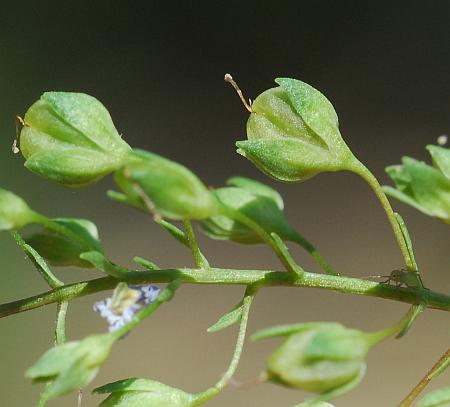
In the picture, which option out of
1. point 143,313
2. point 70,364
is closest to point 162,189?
point 143,313

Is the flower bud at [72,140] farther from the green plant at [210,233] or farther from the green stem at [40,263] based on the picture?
the green stem at [40,263]

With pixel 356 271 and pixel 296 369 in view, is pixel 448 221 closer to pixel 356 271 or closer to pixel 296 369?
pixel 296 369

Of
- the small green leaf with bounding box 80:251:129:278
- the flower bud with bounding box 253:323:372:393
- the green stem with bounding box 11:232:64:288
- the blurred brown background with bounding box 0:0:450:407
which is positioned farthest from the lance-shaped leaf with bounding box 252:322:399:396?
the blurred brown background with bounding box 0:0:450:407

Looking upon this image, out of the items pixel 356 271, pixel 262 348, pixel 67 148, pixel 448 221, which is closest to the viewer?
pixel 448 221

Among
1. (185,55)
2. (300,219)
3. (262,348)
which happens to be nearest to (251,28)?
(185,55)

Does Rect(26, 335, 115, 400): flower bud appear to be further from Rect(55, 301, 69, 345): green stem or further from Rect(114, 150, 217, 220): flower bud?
Rect(114, 150, 217, 220): flower bud

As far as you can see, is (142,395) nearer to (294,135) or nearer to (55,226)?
(55,226)
